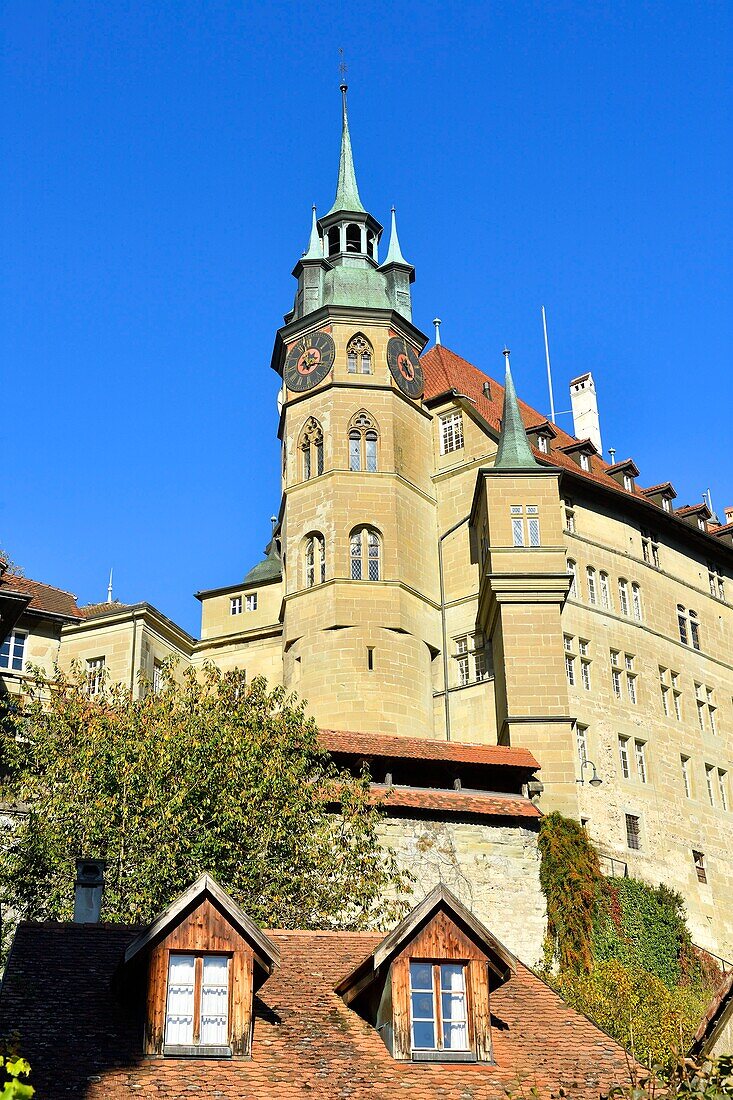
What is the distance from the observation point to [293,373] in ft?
167

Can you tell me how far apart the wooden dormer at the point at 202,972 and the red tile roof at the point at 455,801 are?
1687cm

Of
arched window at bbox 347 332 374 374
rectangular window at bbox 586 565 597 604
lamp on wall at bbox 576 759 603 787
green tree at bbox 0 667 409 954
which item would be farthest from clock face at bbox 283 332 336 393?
green tree at bbox 0 667 409 954

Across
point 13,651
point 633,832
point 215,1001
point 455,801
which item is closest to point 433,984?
point 215,1001

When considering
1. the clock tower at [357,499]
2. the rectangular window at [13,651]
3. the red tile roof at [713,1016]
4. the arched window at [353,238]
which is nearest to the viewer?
the red tile roof at [713,1016]

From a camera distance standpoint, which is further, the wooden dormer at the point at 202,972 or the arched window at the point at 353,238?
the arched window at the point at 353,238

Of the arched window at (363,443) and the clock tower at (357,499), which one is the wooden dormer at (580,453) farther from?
the arched window at (363,443)

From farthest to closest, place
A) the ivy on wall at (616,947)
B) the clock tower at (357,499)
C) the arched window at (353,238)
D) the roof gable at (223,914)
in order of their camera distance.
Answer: the arched window at (353,238)
the clock tower at (357,499)
the ivy on wall at (616,947)
the roof gable at (223,914)

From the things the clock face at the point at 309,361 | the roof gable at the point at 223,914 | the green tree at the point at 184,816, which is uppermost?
the clock face at the point at 309,361

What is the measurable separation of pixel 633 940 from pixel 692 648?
14.7m

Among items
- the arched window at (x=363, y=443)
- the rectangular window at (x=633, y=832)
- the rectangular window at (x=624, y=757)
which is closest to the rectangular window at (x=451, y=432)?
the arched window at (x=363, y=443)

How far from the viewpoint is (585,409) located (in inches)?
2472

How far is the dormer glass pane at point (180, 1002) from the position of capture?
694 inches

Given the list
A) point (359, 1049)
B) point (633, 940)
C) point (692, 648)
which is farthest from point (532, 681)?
point (359, 1049)

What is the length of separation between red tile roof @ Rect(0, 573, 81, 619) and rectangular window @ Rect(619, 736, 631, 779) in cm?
1745
